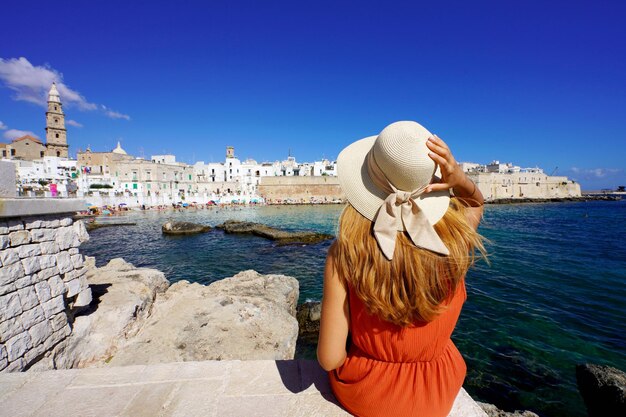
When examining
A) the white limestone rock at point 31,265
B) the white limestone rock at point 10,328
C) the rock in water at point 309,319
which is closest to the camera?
the white limestone rock at point 10,328

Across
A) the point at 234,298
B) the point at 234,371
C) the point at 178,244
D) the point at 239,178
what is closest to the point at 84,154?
the point at 239,178

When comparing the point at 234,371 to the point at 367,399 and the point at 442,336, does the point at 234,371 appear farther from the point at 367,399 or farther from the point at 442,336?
the point at 442,336

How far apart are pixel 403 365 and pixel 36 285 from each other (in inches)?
168

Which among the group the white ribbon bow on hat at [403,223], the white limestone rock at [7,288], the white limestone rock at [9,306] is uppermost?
the white ribbon bow on hat at [403,223]

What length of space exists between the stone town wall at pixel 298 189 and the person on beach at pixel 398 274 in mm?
62562

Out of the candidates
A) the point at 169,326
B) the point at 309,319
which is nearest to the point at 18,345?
the point at 169,326

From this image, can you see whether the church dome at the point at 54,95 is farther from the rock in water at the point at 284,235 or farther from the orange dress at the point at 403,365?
the orange dress at the point at 403,365

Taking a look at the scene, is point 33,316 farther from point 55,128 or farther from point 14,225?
point 55,128

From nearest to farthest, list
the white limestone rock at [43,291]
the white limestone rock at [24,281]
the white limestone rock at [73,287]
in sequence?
the white limestone rock at [24,281] < the white limestone rock at [43,291] < the white limestone rock at [73,287]

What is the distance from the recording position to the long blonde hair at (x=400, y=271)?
3.87 feet

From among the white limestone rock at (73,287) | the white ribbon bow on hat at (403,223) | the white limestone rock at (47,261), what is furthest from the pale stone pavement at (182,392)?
the white limestone rock at (73,287)

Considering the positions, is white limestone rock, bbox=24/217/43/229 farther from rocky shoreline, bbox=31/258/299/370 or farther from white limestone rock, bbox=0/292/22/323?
rocky shoreline, bbox=31/258/299/370

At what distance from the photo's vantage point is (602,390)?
13.2 feet

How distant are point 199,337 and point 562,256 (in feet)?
54.0
